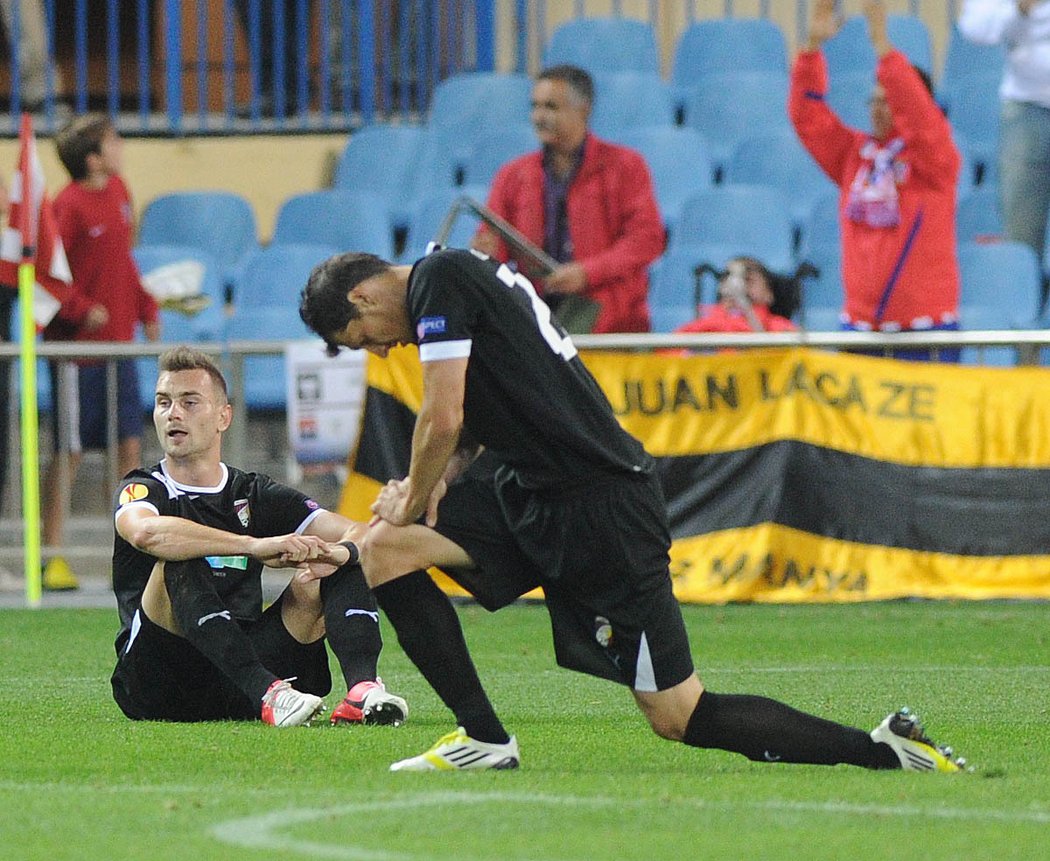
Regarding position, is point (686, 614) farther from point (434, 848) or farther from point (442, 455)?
point (434, 848)

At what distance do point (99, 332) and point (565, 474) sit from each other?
23.5 ft

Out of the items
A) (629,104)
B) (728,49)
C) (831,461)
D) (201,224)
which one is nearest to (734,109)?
(629,104)

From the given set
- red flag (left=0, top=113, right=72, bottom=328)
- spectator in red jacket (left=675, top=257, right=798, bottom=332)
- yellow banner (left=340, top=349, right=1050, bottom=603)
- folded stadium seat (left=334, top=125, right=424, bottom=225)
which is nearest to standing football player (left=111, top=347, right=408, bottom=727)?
yellow banner (left=340, top=349, right=1050, bottom=603)

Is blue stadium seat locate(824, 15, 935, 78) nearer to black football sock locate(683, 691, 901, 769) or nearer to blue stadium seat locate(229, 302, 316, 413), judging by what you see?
blue stadium seat locate(229, 302, 316, 413)

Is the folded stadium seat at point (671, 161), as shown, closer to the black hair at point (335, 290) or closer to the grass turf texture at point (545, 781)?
the grass turf texture at point (545, 781)

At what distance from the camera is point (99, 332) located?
12.0 m

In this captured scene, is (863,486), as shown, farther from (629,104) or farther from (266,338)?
(629,104)

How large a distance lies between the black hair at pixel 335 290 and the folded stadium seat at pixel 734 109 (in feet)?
33.7

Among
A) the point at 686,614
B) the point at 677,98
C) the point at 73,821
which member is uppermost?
the point at 677,98

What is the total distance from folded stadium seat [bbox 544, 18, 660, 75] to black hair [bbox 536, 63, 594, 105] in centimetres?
507

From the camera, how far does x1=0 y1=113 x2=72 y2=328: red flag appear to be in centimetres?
1088

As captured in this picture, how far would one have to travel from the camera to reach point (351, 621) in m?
6.54

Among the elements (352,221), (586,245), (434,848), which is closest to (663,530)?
(434,848)

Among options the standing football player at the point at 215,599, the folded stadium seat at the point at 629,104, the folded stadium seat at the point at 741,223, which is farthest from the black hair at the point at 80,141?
the standing football player at the point at 215,599
